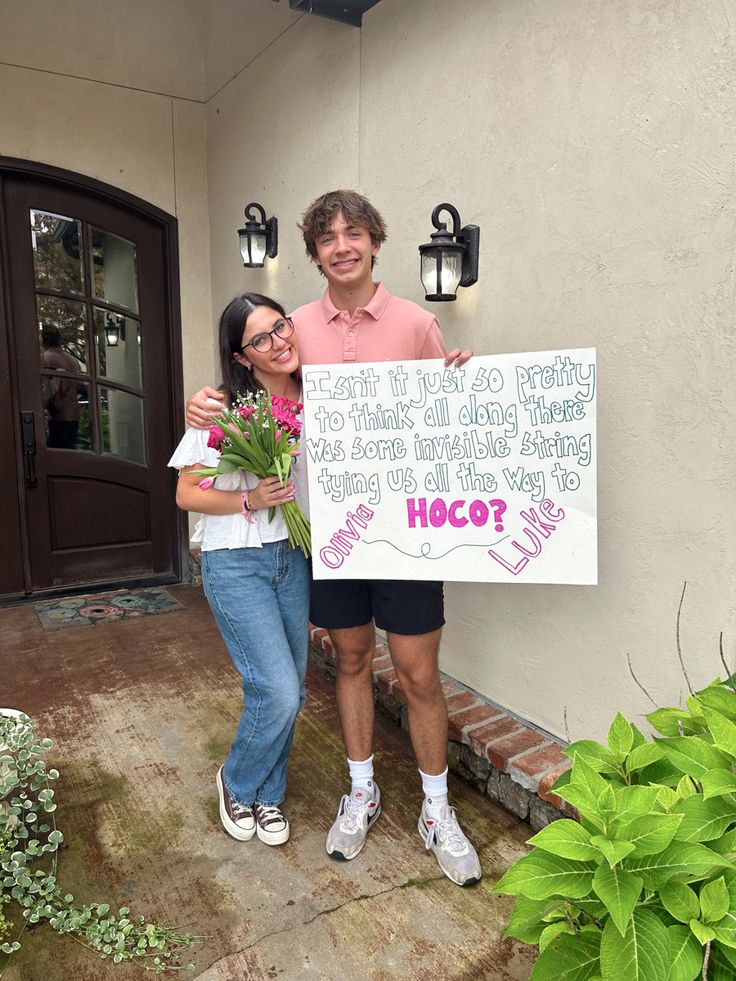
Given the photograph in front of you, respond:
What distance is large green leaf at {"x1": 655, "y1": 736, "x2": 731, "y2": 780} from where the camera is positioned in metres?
1.20

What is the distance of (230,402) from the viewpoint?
184 cm

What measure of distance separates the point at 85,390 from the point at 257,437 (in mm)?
2750

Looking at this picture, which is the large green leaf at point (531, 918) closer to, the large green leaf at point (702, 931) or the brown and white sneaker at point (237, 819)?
the large green leaf at point (702, 931)

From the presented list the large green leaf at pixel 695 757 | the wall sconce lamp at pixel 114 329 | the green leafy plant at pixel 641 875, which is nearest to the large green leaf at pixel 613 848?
the green leafy plant at pixel 641 875

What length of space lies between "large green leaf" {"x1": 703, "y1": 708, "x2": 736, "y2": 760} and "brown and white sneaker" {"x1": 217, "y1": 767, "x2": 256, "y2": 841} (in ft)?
4.39

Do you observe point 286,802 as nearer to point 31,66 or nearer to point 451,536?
point 451,536

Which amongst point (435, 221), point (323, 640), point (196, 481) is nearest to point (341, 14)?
point (435, 221)

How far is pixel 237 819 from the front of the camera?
6.66 feet

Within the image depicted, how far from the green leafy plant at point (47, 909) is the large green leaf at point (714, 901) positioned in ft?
3.80

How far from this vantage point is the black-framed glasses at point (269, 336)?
177cm

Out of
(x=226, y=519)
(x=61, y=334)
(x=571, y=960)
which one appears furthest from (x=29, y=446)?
(x=571, y=960)

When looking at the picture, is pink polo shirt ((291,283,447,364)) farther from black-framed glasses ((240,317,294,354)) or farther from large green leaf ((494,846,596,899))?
large green leaf ((494,846,596,899))

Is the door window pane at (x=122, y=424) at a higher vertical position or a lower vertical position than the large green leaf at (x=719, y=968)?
higher

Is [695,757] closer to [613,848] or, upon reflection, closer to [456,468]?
[613,848]
